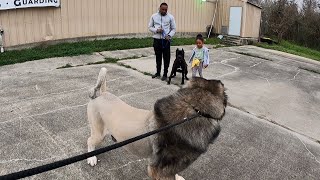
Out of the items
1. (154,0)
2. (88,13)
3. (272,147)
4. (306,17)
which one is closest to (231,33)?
(154,0)

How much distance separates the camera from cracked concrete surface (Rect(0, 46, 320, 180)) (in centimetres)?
392

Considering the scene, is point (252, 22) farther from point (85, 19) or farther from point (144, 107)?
point (144, 107)

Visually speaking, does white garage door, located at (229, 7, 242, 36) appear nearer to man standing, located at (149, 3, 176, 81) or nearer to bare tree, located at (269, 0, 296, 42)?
bare tree, located at (269, 0, 296, 42)

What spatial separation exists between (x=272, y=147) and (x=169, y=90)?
2.79 m

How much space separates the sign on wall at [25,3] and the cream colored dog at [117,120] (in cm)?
686

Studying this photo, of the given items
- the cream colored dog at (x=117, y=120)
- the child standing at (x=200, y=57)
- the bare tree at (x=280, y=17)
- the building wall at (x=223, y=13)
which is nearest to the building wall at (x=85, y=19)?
the building wall at (x=223, y=13)

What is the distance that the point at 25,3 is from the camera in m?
9.34

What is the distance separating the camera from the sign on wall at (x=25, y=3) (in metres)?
8.84

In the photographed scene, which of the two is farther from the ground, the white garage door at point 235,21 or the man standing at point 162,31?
the white garage door at point 235,21

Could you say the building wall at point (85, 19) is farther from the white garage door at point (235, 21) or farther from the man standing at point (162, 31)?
the man standing at point (162, 31)

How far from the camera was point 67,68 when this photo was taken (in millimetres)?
8258

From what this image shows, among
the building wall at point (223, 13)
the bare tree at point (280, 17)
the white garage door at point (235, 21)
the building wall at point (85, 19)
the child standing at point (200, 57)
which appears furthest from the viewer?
the bare tree at point (280, 17)

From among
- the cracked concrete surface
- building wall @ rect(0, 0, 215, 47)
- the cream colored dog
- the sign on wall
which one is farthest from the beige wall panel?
the cream colored dog

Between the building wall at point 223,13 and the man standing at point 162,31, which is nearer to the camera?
the man standing at point 162,31
